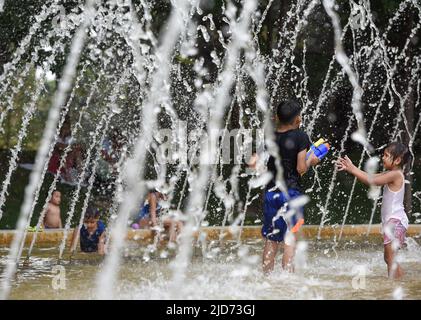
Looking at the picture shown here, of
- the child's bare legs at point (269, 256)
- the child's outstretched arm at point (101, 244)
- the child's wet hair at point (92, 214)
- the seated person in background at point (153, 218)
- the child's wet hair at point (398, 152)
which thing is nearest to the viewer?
the child's bare legs at point (269, 256)

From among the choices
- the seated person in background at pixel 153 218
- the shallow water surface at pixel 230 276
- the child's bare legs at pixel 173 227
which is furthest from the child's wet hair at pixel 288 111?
the seated person in background at pixel 153 218

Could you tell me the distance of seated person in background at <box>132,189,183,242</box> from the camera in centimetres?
936

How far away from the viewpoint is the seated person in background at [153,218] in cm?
936

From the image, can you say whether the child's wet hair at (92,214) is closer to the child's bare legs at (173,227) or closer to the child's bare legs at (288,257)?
the child's bare legs at (173,227)

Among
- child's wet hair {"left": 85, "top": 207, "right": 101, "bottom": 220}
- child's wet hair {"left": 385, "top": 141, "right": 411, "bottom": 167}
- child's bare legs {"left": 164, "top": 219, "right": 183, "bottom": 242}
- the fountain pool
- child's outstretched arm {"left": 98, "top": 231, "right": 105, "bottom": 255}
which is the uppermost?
child's wet hair {"left": 385, "top": 141, "right": 411, "bottom": 167}

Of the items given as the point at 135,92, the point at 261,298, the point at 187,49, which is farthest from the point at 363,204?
the point at 261,298

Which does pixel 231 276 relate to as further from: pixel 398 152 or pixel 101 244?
pixel 101 244

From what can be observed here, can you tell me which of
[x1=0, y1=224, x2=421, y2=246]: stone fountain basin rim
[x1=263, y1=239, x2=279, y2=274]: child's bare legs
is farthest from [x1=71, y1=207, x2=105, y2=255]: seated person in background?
[x1=263, y1=239, x2=279, y2=274]: child's bare legs

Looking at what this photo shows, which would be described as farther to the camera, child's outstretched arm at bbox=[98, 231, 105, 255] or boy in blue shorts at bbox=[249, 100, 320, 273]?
child's outstretched arm at bbox=[98, 231, 105, 255]

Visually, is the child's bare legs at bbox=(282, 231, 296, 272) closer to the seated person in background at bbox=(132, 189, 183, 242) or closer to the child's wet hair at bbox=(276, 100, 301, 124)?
the child's wet hair at bbox=(276, 100, 301, 124)

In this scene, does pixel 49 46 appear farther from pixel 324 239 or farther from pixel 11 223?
pixel 324 239

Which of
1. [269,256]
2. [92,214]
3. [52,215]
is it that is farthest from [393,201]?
[52,215]

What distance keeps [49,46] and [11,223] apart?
304 centimetres

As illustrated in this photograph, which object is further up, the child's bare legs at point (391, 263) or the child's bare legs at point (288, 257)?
the child's bare legs at point (391, 263)
